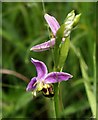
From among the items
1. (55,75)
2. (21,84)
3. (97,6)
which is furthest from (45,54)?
(55,75)

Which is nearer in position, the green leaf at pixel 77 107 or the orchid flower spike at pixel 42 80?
the orchid flower spike at pixel 42 80

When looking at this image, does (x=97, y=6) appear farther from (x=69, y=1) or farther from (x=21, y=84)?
(x=21, y=84)

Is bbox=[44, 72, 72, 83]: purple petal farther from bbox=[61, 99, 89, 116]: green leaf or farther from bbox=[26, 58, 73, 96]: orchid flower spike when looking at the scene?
bbox=[61, 99, 89, 116]: green leaf

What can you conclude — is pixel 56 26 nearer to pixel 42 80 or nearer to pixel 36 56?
pixel 42 80

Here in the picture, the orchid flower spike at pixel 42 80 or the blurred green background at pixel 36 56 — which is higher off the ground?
the blurred green background at pixel 36 56

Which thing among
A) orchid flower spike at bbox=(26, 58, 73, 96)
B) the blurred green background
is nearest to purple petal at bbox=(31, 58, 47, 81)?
orchid flower spike at bbox=(26, 58, 73, 96)

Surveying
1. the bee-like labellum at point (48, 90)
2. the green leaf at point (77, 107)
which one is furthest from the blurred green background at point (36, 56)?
the bee-like labellum at point (48, 90)

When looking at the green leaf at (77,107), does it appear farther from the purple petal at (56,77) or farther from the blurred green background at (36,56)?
the purple petal at (56,77)
